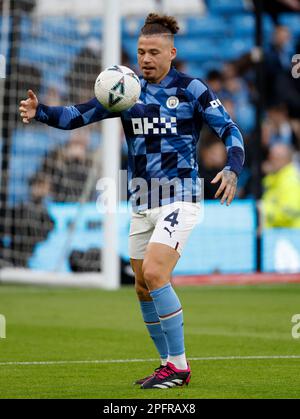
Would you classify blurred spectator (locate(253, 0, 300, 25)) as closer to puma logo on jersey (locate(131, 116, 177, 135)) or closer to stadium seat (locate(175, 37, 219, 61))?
stadium seat (locate(175, 37, 219, 61))

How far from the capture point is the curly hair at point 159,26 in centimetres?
704

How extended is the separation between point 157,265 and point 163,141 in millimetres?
853

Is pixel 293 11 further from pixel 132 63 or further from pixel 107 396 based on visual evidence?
pixel 107 396

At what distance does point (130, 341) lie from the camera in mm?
9398

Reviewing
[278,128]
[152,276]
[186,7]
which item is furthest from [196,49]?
[152,276]

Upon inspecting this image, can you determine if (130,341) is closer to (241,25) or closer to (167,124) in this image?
(167,124)

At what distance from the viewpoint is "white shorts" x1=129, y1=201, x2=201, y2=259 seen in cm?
677

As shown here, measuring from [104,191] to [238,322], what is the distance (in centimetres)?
447

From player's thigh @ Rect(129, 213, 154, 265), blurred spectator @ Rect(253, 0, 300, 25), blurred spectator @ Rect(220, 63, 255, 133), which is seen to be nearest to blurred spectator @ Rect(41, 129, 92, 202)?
blurred spectator @ Rect(220, 63, 255, 133)

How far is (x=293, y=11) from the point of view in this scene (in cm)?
2419

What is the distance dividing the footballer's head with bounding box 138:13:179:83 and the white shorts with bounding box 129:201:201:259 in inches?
34.3

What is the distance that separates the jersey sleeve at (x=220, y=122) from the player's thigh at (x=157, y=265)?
676mm

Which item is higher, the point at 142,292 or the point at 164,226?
the point at 164,226

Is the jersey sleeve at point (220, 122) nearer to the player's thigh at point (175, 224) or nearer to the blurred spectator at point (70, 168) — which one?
the player's thigh at point (175, 224)
